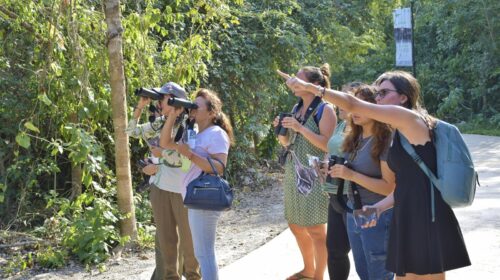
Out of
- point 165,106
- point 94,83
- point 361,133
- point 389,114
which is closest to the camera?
point 389,114

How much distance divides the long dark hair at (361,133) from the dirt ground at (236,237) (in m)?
2.78

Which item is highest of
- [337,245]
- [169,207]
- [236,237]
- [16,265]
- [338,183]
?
[338,183]

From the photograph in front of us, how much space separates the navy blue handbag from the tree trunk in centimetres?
292

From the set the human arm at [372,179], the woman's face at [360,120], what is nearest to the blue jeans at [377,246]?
the human arm at [372,179]

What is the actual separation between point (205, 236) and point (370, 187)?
4.00ft

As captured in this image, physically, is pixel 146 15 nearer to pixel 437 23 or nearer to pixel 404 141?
pixel 404 141

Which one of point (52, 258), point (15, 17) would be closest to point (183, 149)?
point (52, 258)

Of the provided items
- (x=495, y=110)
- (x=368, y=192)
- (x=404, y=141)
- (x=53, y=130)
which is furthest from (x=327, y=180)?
(x=495, y=110)

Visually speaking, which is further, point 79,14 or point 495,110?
point 495,110

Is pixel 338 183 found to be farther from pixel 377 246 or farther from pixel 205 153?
pixel 205 153

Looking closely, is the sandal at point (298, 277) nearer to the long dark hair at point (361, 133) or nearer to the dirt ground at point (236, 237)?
the dirt ground at point (236, 237)

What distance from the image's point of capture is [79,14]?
25.1 ft

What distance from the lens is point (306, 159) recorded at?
5.39 metres

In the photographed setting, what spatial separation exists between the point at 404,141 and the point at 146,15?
16.3 feet
